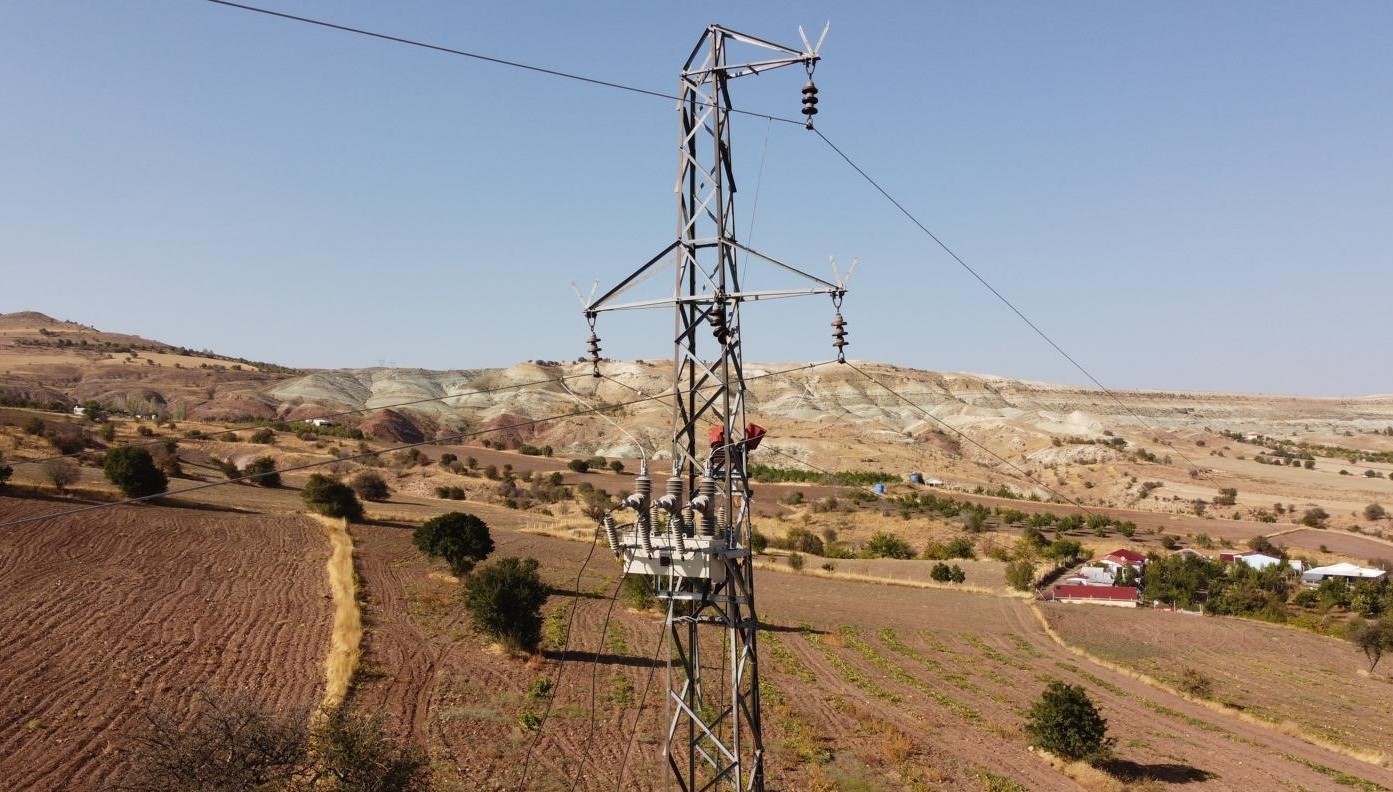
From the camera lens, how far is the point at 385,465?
8950cm

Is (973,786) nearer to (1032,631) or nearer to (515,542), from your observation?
(1032,631)

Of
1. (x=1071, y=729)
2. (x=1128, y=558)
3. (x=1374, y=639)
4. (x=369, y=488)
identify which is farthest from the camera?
(x=369, y=488)

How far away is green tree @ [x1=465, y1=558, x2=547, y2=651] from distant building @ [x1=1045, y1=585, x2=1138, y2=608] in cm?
3633

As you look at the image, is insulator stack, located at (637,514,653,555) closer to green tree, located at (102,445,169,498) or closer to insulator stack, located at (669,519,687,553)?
insulator stack, located at (669,519,687,553)

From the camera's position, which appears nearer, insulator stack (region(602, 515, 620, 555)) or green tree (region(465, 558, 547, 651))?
insulator stack (region(602, 515, 620, 555))

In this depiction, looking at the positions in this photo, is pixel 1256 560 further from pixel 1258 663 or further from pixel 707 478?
pixel 707 478

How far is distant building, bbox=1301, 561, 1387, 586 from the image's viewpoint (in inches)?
2215

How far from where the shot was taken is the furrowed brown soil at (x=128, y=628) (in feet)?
68.8

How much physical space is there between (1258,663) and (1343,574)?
2210 cm

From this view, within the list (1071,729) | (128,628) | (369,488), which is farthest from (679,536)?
(369,488)

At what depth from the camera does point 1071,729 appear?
25.6 m

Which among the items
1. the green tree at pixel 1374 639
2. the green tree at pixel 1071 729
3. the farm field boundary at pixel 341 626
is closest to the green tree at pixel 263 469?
the farm field boundary at pixel 341 626

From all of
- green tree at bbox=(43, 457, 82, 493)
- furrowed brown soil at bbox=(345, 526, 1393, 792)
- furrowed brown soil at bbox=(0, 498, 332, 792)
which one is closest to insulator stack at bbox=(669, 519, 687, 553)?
furrowed brown soil at bbox=(345, 526, 1393, 792)

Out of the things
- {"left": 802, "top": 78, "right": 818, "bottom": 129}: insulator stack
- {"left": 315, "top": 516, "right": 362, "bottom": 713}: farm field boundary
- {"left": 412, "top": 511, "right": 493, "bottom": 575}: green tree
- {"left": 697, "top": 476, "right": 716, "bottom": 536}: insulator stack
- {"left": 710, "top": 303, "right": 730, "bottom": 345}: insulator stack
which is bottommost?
{"left": 315, "top": 516, "right": 362, "bottom": 713}: farm field boundary
